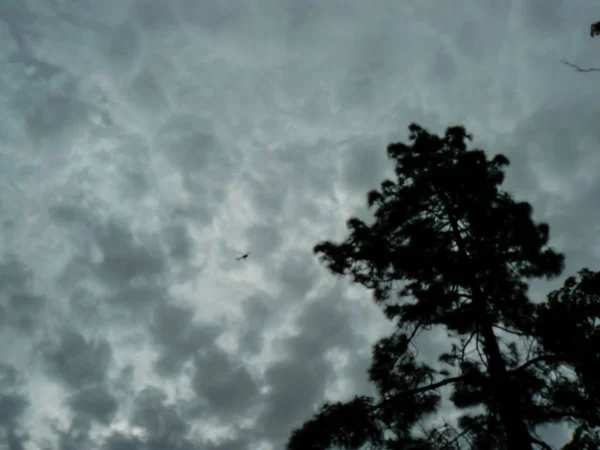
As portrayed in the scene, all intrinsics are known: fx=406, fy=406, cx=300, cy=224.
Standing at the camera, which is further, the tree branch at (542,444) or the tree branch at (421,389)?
the tree branch at (421,389)

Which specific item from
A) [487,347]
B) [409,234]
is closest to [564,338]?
[487,347]

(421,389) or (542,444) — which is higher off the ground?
(421,389)

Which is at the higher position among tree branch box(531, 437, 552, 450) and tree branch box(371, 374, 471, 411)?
tree branch box(371, 374, 471, 411)

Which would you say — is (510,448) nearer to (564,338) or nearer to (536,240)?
(564,338)

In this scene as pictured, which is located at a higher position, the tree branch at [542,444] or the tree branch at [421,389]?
the tree branch at [421,389]

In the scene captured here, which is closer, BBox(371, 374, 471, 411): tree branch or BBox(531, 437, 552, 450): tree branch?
BBox(531, 437, 552, 450): tree branch

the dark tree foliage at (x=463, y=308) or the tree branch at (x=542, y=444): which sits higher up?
the dark tree foliage at (x=463, y=308)

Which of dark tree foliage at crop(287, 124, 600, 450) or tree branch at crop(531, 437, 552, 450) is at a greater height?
dark tree foliage at crop(287, 124, 600, 450)

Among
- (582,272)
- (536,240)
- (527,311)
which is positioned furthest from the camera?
(536,240)

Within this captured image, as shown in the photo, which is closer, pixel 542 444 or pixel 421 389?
pixel 542 444

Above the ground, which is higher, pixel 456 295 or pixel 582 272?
pixel 456 295

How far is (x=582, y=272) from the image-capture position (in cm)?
730

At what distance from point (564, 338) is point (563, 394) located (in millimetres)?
1425

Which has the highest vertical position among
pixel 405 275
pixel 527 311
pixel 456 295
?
pixel 405 275
